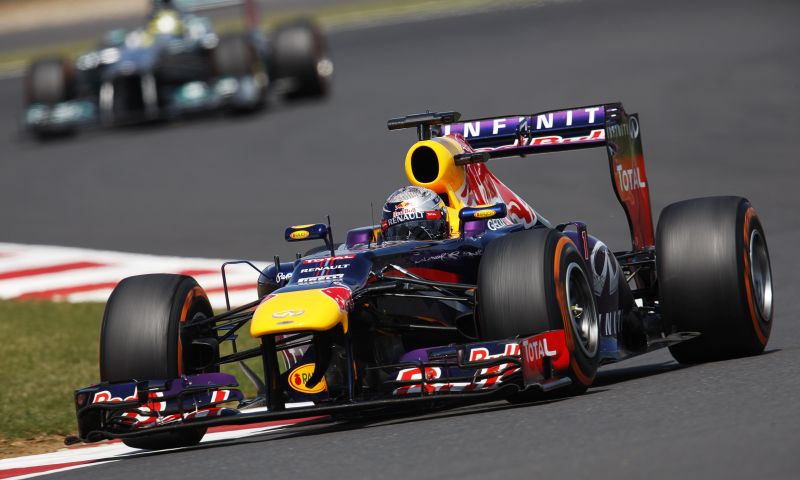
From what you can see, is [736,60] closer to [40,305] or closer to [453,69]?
[453,69]

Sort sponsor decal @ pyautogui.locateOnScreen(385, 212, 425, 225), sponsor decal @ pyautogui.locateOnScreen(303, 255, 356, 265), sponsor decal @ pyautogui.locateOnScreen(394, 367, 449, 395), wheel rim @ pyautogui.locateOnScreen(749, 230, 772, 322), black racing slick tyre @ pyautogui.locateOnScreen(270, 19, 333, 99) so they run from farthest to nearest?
black racing slick tyre @ pyautogui.locateOnScreen(270, 19, 333, 99) < wheel rim @ pyautogui.locateOnScreen(749, 230, 772, 322) < sponsor decal @ pyautogui.locateOnScreen(385, 212, 425, 225) < sponsor decal @ pyautogui.locateOnScreen(303, 255, 356, 265) < sponsor decal @ pyautogui.locateOnScreen(394, 367, 449, 395)

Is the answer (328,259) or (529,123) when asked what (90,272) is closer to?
(529,123)

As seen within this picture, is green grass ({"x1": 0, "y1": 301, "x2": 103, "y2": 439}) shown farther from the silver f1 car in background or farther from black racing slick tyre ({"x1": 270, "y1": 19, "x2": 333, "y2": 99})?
black racing slick tyre ({"x1": 270, "y1": 19, "x2": 333, "y2": 99})

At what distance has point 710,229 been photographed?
29.4 feet

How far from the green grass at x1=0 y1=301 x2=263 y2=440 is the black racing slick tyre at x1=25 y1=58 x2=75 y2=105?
8510mm

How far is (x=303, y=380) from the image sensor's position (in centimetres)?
794

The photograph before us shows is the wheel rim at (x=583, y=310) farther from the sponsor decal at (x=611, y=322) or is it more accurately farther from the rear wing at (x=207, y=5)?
the rear wing at (x=207, y=5)

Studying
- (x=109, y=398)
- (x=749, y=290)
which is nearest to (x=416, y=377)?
(x=109, y=398)

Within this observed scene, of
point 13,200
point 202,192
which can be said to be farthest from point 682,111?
point 13,200

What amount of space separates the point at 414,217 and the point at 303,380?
3.98ft

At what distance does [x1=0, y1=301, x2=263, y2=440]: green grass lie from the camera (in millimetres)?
9680

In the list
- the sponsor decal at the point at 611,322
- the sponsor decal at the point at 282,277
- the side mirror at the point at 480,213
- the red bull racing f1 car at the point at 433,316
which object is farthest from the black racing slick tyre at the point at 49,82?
the side mirror at the point at 480,213

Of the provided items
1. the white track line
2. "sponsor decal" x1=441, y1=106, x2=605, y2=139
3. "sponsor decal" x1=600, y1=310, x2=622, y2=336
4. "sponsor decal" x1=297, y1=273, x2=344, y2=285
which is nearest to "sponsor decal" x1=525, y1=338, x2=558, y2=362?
"sponsor decal" x1=297, y1=273, x2=344, y2=285

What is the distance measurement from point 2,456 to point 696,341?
402cm
